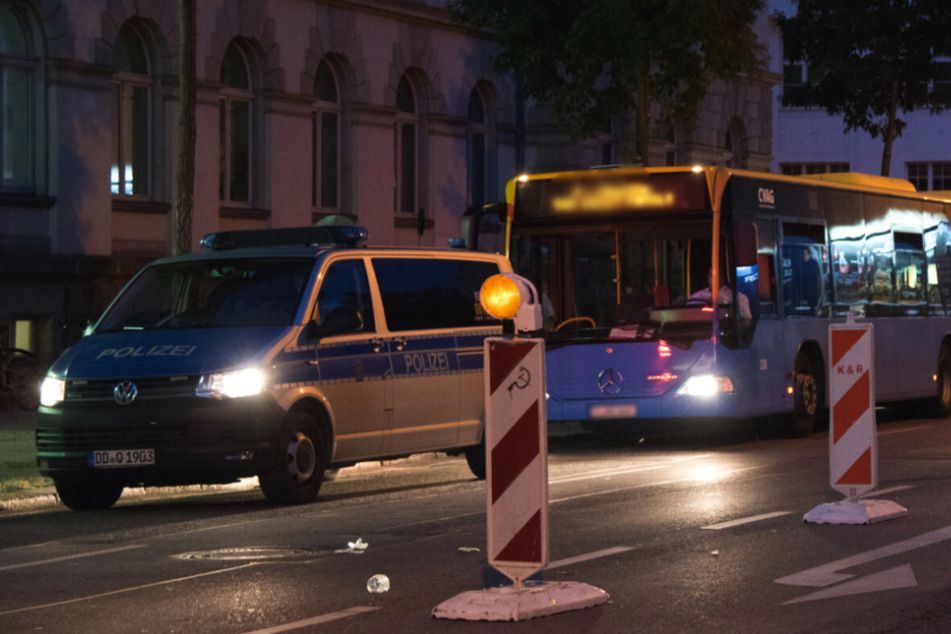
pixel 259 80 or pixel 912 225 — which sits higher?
pixel 259 80

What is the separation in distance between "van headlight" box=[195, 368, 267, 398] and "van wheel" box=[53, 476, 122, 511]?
42.7 inches

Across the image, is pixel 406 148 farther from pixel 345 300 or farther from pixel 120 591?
pixel 120 591

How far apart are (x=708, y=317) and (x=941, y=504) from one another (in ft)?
21.6

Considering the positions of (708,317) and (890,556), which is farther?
(708,317)

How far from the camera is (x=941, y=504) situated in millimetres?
13023

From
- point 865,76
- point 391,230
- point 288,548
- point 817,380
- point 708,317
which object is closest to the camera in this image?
point 288,548

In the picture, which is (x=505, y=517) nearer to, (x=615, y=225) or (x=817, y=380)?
(x=615, y=225)

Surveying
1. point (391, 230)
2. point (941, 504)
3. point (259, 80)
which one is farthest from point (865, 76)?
point (941, 504)

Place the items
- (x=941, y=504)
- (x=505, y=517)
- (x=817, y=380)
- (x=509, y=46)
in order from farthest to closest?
(x=509, y=46) → (x=817, y=380) → (x=941, y=504) → (x=505, y=517)

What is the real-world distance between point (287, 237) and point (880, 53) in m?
30.4

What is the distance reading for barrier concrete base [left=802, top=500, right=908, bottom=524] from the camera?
11.8m

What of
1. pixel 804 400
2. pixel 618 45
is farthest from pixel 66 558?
pixel 618 45

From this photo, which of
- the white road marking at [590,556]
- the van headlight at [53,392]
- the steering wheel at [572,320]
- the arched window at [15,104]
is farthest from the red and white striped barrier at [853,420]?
the arched window at [15,104]

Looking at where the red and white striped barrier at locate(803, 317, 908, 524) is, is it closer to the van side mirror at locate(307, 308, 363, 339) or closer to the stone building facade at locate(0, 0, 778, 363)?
the van side mirror at locate(307, 308, 363, 339)
